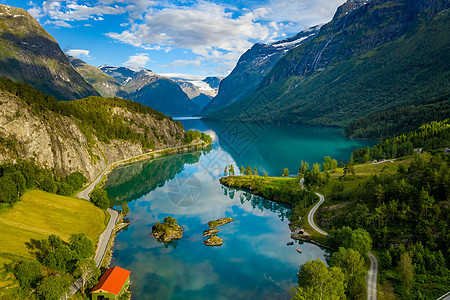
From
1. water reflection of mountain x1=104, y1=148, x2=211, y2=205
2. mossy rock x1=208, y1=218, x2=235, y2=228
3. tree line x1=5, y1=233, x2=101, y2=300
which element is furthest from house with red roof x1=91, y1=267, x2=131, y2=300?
water reflection of mountain x1=104, y1=148, x2=211, y2=205

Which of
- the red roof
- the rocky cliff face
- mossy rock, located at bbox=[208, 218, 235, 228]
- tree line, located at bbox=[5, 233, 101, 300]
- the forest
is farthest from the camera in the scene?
the rocky cliff face

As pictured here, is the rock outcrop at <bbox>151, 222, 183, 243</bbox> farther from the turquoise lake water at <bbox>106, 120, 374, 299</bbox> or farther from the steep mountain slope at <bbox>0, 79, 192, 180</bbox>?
the steep mountain slope at <bbox>0, 79, 192, 180</bbox>

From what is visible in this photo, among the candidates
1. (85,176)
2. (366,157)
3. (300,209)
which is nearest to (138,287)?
(300,209)

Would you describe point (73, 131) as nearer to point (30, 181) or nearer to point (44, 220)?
point (30, 181)

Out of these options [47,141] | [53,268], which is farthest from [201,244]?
[47,141]

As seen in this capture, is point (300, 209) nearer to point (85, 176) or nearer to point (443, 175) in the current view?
point (443, 175)
